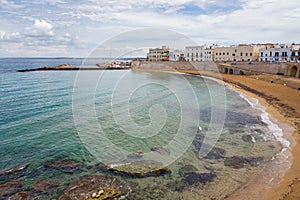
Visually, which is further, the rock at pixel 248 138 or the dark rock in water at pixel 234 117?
the dark rock in water at pixel 234 117

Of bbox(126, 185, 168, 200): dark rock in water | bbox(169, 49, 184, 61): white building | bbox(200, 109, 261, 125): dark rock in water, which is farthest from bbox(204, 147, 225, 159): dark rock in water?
bbox(169, 49, 184, 61): white building

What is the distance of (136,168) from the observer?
987 centimetres

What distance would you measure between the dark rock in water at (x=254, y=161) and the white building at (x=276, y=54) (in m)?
49.1

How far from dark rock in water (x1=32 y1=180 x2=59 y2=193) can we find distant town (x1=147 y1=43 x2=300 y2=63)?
181 ft

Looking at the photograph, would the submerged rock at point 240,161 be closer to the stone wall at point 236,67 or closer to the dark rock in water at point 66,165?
the dark rock in water at point 66,165

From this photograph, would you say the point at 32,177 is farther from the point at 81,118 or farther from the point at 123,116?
the point at 123,116

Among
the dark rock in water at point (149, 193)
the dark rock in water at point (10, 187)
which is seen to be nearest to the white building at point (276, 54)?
the dark rock in water at point (149, 193)

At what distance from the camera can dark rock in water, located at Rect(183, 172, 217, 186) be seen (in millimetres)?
8844

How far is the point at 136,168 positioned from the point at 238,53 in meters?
63.7

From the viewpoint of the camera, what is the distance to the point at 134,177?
9.18 m

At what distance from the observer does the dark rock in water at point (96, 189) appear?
7.77 meters

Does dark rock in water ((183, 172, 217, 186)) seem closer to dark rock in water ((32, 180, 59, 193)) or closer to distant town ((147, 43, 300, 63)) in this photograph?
dark rock in water ((32, 180, 59, 193))

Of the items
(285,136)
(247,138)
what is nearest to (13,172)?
(247,138)

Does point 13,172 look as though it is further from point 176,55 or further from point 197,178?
point 176,55
